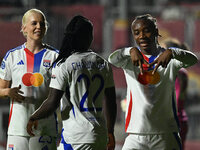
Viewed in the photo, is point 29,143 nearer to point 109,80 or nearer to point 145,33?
point 109,80

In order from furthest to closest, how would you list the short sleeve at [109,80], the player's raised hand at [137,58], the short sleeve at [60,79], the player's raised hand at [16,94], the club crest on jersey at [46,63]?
the club crest on jersey at [46,63], the player's raised hand at [16,94], the player's raised hand at [137,58], the short sleeve at [109,80], the short sleeve at [60,79]

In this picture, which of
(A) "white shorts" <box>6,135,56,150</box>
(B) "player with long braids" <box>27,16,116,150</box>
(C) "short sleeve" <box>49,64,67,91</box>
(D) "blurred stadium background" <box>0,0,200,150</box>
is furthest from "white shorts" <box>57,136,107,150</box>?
(D) "blurred stadium background" <box>0,0,200,150</box>

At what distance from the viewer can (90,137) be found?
14.2 ft

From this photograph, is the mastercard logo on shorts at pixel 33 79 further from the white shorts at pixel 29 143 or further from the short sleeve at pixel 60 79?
the short sleeve at pixel 60 79

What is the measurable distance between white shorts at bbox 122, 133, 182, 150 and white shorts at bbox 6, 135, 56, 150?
0.84m

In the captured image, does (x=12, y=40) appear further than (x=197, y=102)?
Yes

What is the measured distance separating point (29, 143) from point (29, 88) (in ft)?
1.71

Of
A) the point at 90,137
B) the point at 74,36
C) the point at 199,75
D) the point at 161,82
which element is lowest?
the point at 90,137

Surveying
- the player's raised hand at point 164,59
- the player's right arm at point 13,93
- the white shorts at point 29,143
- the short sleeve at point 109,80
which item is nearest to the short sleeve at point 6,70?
the player's right arm at point 13,93

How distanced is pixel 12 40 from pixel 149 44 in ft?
37.8

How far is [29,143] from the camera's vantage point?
521 centimetres

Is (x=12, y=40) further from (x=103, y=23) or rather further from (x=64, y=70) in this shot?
(x=64, y=70)

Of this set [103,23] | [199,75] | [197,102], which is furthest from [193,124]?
[103,23]

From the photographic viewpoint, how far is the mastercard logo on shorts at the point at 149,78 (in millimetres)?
4809
